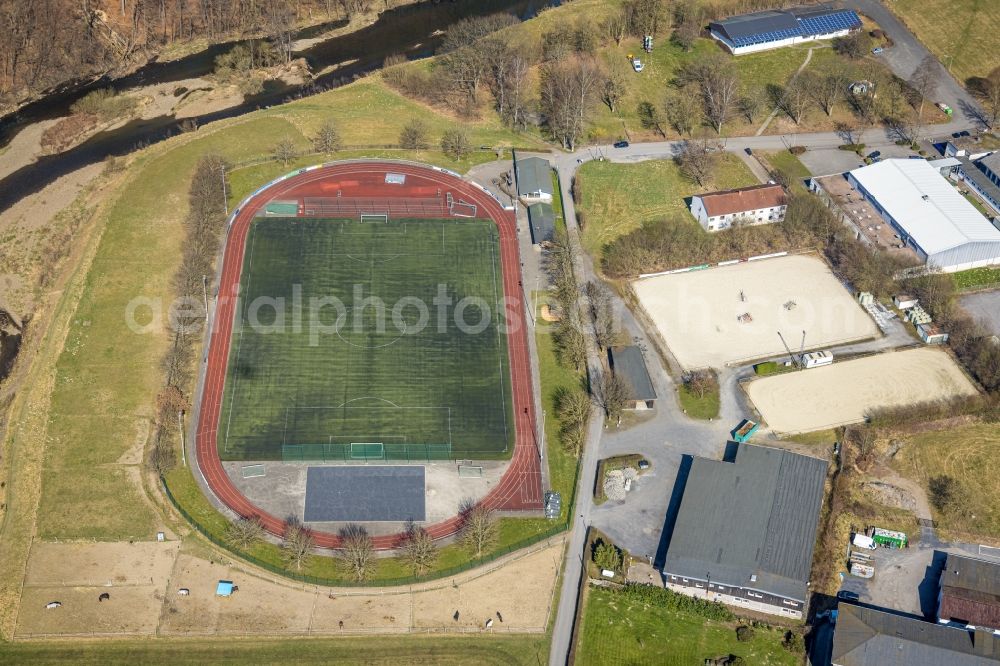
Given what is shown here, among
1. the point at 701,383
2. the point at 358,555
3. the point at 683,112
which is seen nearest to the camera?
the point at 358,555

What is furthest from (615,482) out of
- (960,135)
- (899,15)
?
(899,15)

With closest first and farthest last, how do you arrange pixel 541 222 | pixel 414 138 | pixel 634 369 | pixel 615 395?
pixel 615 395, pixel 634 369, pixel 541 222, pixel 414 138

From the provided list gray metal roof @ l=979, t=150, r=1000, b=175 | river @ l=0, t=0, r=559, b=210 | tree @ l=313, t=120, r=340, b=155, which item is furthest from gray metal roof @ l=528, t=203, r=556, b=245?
gray metal roof @ l=979, t=150, r=1000, b=175

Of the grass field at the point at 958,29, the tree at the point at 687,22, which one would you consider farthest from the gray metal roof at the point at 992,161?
the tree at the point at 687,22

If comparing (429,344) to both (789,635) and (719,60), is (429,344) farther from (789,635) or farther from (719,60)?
(719,60)

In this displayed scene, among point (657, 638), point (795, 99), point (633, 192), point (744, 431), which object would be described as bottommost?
point (657, 638)

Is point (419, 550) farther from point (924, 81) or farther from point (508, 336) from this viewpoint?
point (924, 81)

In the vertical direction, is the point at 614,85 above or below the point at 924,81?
above

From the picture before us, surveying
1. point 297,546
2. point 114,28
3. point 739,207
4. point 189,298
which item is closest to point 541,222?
point 739,207
